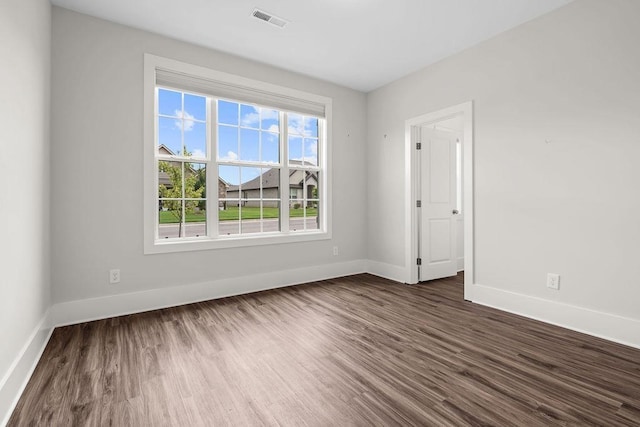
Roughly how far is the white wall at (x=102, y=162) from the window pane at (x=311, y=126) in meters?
1.27

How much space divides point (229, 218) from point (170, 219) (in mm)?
656

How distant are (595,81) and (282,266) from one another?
11.9ft

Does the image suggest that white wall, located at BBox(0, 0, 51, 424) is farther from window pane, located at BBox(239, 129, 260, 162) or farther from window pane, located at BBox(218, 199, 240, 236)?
window pane, located at BBox(239, 129, 260, 162)

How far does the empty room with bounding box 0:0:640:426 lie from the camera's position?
1.73m

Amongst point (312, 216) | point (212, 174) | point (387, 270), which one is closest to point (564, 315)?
point (387, 270)

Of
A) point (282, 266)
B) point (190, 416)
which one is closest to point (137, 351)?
point (190, 416)

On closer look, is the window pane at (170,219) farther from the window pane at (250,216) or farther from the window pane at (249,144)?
the window pane at (249,144)

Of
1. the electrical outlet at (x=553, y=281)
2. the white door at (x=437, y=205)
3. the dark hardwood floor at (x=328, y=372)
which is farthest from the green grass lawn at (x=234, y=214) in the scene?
the electrical outlet at (x=553, y=281)

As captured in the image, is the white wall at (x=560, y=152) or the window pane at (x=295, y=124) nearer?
the white wall at (x=560, y=152)

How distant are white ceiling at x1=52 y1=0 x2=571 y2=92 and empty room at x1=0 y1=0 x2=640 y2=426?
0.03 meters

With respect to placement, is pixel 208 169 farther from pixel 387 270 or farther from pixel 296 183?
pixel 387 270

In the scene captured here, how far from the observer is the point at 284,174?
409 centimetres

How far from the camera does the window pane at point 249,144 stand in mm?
3779

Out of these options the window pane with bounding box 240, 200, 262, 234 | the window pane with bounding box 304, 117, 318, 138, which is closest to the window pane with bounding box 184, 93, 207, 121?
the window pane with bounding box 240, 200, 262, 234
